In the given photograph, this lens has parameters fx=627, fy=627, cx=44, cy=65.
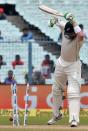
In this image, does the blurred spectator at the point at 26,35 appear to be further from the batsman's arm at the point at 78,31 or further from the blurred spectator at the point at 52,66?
the batsman's arm at the point at 78,31

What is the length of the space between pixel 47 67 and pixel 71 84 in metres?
7.08

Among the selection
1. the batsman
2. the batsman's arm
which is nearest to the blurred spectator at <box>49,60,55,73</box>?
the batsman

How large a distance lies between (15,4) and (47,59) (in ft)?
23.8

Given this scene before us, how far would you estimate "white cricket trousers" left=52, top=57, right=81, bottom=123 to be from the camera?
10.9 meters

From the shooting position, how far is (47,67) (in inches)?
712

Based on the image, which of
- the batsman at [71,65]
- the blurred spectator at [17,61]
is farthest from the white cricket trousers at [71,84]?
the blurred spectator at [17,61]

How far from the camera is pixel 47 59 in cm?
1859

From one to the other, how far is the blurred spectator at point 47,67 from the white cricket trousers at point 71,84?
21.3ft

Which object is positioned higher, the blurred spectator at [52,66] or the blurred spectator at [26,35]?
the blurred spectator at [26,35]

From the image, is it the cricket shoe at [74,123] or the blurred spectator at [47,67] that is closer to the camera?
the cricket shoe at [74,123]

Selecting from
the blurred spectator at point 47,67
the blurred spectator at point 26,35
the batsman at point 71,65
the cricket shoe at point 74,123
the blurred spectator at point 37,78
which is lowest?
the blurred spectator at point 37,78

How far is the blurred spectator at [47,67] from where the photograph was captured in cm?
1788

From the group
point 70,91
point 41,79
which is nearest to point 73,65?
point 70,91

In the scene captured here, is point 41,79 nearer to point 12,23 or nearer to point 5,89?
point 5,89
